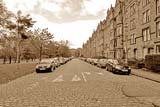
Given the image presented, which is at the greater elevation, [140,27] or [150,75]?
[140,27]

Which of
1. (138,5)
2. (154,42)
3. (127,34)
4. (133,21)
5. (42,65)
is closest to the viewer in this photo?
(42,65)

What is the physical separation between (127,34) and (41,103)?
3758 centimetres

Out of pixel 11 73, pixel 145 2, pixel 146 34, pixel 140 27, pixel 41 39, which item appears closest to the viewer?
pixel 11 73

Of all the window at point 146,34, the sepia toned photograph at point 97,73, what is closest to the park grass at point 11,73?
the sepia toned photograph at point 97,73

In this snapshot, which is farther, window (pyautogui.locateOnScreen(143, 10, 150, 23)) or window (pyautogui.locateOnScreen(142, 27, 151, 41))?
window (pyautogui.locateOnScreen(143, 10, 150, 23))

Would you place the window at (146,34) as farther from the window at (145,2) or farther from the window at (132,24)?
the window at (132,24)

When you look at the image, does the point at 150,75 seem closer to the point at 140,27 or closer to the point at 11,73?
the point at 11,73

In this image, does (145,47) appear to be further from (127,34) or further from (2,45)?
(2,45)

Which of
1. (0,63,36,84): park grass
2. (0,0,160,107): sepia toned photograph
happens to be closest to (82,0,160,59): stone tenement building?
(0,0,160,107): sepia toned photograph

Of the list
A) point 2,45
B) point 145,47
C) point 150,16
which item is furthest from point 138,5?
point 2,45

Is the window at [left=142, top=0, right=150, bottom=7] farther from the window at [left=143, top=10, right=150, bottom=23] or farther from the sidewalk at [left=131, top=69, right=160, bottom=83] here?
the sidewalk at [left=131, top=69, right=160, bottom=83]

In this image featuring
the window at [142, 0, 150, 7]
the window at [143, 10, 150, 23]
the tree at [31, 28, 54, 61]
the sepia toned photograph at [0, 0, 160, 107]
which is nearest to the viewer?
the sepia toned photograph at [0, 0, 160, 107]

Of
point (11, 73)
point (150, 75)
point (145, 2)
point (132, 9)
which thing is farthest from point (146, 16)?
point (11, 73)

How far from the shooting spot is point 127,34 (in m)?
43.3
